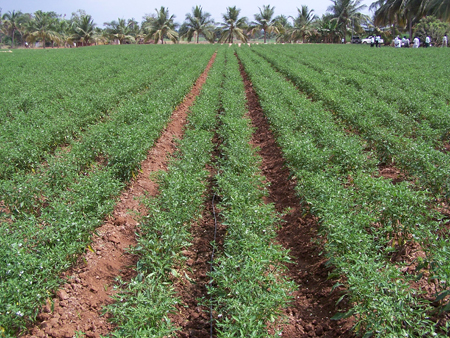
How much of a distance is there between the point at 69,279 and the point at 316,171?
427cm

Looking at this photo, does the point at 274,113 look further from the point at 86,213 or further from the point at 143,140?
the point at 86,213

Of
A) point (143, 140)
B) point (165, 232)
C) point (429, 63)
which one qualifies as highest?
point (429, 63)

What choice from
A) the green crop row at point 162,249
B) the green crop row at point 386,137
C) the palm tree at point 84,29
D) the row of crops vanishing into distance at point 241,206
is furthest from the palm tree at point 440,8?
the palm tree at point 84,29

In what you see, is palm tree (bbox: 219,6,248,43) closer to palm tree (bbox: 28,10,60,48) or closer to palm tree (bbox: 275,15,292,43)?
palm tree (bbox: 275,15,292,43)

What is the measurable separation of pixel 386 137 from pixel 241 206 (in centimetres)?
415

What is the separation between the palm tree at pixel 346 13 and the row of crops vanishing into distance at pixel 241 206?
5194 cm

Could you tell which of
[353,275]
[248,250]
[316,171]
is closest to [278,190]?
[316,171]

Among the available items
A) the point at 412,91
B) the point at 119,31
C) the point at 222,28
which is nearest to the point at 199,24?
the point at 222,28

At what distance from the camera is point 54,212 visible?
429 cm

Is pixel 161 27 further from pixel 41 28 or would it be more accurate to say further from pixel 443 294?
pixel 443 294

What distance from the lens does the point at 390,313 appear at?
2.74 metres

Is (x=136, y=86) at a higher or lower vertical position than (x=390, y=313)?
higher

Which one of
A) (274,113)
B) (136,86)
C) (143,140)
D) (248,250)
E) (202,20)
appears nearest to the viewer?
(248,250)

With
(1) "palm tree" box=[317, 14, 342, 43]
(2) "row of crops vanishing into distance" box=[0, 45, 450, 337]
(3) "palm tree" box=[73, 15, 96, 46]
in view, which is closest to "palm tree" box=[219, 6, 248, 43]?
(1) "palm tree" box=[317, 14, 342, 43]
